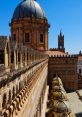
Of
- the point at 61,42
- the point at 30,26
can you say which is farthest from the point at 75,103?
the point at 61,42

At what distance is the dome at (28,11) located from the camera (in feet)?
124

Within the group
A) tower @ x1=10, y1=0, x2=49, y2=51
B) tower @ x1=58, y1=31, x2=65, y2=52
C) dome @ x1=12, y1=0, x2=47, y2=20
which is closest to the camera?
tower @ x1=10, y1=0, x2=49, y2=51

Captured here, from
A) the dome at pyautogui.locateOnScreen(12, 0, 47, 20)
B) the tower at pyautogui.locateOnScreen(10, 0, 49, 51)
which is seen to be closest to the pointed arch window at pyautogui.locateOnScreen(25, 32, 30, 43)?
the tower at pyautogui.locateOnScreen(10, 0, 49, 51)

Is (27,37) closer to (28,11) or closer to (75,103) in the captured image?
(28,11)

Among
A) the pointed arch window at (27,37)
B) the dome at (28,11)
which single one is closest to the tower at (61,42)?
the dome at (28,11)

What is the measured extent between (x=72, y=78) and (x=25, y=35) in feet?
29.3

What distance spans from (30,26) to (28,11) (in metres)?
2.45

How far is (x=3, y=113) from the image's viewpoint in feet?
15.9

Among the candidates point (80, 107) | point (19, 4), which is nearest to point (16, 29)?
point (19, 4)

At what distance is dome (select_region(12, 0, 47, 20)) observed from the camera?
37875 millimetres

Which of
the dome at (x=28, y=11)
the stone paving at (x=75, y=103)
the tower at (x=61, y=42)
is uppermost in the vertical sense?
the dome at (x=28, y=11)

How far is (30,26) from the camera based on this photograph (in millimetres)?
37344

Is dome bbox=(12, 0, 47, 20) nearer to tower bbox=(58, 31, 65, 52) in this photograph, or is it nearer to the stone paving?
the stone paving

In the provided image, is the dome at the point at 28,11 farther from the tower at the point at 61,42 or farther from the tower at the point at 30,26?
the tower at the point at 61,42
